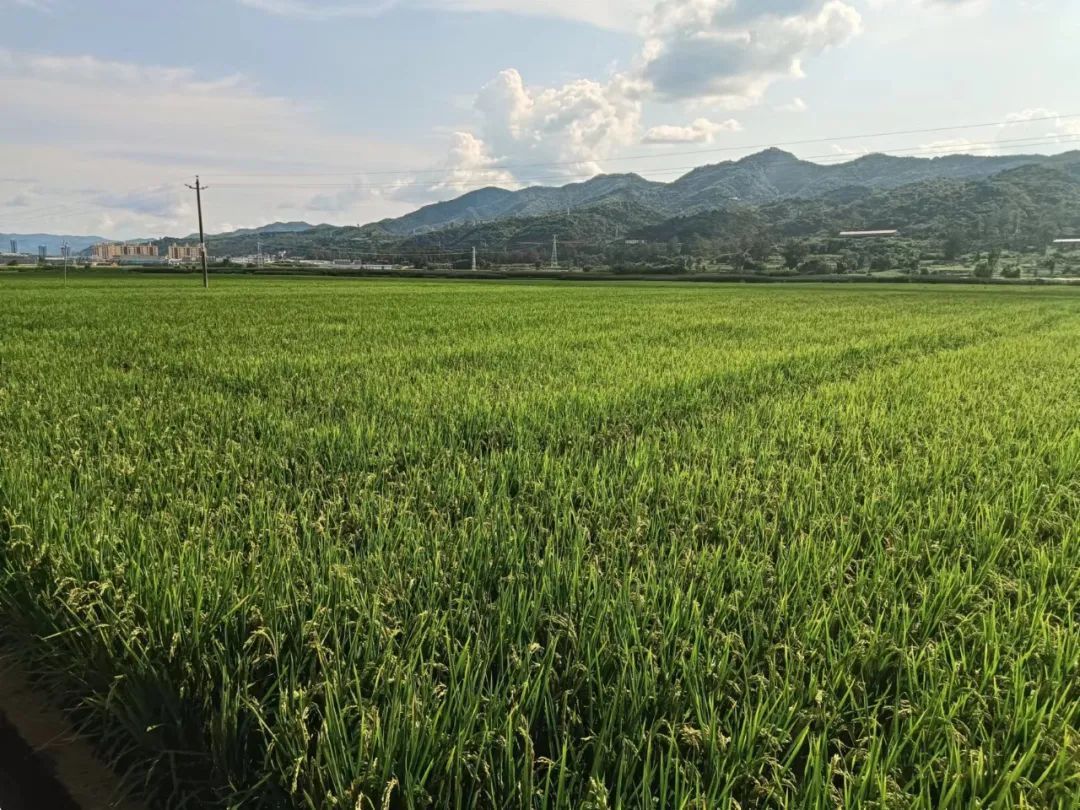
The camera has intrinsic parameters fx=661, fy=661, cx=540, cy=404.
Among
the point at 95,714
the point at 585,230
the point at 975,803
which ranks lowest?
the point at 95,714

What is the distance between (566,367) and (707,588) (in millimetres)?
6216

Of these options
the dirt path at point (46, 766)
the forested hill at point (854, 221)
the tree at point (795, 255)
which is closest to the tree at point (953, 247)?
the forested hill at point (854, 221)

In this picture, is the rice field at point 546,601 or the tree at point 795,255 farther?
the tree at point 795,255

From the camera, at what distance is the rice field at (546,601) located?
4.69 feet

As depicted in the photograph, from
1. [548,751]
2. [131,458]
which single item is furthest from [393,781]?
[131,458]

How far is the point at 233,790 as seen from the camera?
4.85 feet

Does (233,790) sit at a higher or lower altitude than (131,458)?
lower

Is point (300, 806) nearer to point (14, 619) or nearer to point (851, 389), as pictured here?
point (14, 619)

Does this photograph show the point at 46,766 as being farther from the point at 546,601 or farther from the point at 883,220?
the point at 883,220

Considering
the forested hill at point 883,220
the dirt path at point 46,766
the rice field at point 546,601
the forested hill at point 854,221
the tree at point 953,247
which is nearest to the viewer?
the rice field at point 546,601

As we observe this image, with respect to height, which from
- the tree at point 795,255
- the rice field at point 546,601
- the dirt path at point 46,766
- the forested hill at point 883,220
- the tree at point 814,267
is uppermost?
the forested hill at point 883,220

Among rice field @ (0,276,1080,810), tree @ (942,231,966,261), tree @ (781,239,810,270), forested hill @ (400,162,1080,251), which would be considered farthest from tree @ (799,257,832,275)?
rice field @ (0,276,1080,810)

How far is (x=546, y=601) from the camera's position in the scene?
7.14 ft

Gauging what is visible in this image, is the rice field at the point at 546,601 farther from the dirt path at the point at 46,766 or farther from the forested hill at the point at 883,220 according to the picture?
the forested hill at the point at 883,220
